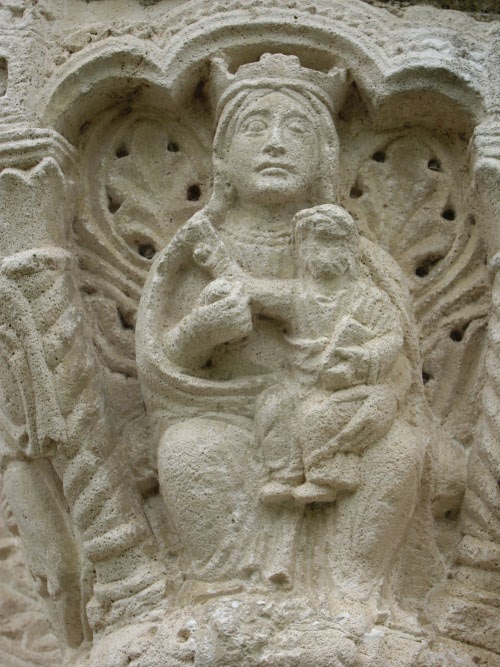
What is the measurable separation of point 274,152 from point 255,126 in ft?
0.49

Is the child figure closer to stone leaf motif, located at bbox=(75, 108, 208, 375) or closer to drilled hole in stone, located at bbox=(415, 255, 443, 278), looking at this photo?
drilled hole in stone, located at bbox=(415, 255, 443, 278)

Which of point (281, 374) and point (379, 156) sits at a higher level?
point (379, 156)

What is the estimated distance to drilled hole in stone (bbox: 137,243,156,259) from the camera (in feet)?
14.3

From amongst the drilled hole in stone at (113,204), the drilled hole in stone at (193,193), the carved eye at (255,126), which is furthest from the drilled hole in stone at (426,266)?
the drilled hole in stone at (113,204)

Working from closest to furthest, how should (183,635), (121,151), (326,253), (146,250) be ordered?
(183,635), (326,253), (146,250), (121,151)

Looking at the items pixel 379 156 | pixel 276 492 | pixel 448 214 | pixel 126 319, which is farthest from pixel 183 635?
pixel 379 156

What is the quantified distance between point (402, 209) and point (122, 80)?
1.21m

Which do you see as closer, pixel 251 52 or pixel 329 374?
pixel 329 374

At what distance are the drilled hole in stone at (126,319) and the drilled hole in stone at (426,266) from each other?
1.12 metres

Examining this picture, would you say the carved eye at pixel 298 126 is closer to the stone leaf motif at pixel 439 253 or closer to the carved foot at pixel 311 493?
the stone leaf motif at pixel 439 253

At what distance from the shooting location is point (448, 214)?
439cm

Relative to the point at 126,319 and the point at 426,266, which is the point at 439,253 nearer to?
the point at 426,266

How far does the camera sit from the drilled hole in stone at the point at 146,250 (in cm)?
436

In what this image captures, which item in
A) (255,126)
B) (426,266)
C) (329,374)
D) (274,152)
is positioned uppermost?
(255,126)
